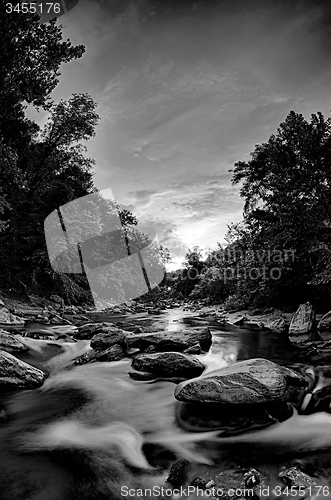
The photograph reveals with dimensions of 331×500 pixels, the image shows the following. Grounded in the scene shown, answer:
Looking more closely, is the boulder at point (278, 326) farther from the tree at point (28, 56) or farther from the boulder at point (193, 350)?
the tree at point (28, 56)

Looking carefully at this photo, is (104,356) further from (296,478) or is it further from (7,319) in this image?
(7,319)

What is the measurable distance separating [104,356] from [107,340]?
35.7 inches

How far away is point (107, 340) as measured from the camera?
25.1ft

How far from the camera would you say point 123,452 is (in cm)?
321

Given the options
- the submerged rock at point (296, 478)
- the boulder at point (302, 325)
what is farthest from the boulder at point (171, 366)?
the boulder at point (302, 325)

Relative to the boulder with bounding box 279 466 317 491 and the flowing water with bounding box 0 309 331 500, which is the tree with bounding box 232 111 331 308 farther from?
the boulder with bounding box 279 466 317 491

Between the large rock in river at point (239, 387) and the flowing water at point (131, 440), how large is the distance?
0.75ft

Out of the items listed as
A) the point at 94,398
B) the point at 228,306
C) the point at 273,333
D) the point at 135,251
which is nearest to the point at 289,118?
the point at 273,333

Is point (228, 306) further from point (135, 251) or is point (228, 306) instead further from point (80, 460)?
point (135, 251)

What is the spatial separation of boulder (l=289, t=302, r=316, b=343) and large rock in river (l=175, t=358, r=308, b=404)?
523 cm

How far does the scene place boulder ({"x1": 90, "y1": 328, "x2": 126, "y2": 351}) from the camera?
752cm

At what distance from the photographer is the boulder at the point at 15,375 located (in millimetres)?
4852

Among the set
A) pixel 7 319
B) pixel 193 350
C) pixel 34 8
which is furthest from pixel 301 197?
pixel 34 8

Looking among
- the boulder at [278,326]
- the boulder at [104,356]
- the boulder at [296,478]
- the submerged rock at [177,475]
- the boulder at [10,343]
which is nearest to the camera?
the boulder at [296,478]
